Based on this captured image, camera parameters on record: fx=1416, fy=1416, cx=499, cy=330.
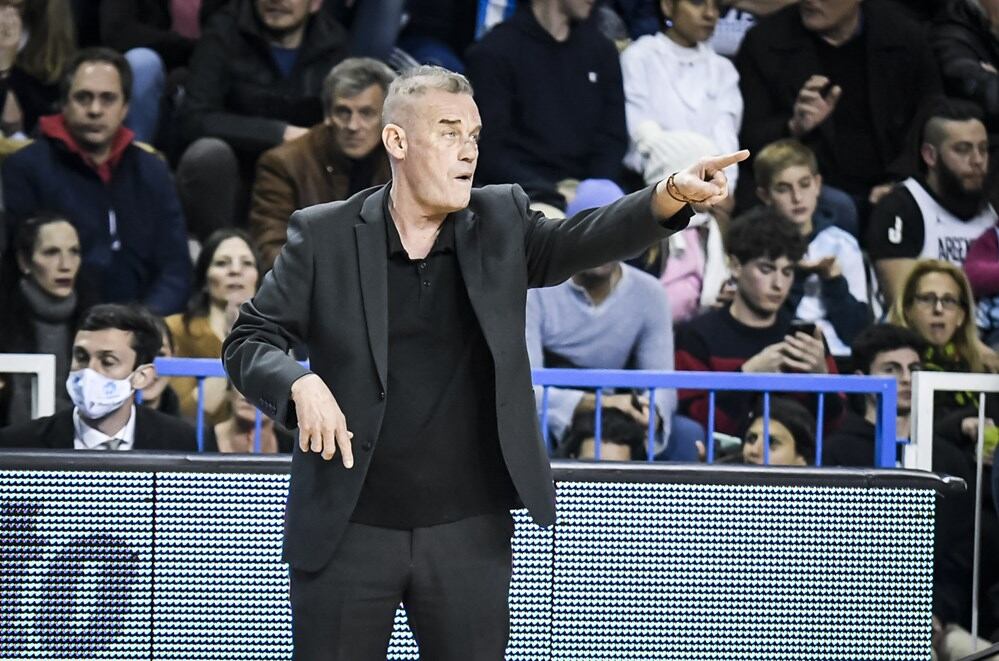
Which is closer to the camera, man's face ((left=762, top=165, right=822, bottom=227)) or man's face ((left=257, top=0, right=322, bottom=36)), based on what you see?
man's face ((left=257, top=0, right=322, bottom=36))

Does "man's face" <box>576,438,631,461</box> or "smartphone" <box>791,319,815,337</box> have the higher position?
→ "smartphone" <box>791,319,815,337</box>

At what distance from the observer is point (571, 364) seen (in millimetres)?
5770

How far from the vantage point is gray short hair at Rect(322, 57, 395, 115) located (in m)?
5.91

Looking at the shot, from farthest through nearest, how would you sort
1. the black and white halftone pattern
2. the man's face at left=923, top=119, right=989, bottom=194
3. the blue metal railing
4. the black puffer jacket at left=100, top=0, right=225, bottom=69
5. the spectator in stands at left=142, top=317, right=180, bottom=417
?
the man's face at left=923, top=119, right=989, bottom=194
the black puffer jacket at left=100, top=0, right=225, bottom=69
the spectator in stands at left=142, top=317, right=180, bottom=417
the blue metal railing
the black and white halftone pattern

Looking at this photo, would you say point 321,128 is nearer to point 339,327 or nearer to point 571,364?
point 571,364

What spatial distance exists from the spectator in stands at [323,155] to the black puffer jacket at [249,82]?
0.16 meters

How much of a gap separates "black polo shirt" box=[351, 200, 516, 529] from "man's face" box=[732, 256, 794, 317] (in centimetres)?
362

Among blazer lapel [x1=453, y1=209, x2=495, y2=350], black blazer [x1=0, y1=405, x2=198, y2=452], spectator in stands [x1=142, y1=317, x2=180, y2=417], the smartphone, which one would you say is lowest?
black blazer [x1=0, y1=405, x2=198, y2=452]

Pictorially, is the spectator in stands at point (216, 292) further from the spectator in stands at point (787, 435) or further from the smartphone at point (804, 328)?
the smartphone at point (804, 328)

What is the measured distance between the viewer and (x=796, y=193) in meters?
6.33

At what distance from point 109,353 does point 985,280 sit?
3860 mm

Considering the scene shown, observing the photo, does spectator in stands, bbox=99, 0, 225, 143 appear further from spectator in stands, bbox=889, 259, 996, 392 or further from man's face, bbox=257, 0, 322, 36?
spectator in stands, bbox=889, 259, 996, 392

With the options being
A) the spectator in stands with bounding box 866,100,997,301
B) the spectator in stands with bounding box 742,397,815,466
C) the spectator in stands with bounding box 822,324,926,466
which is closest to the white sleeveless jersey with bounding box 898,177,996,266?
the spectator in stands with bounding box 866,100,997,301

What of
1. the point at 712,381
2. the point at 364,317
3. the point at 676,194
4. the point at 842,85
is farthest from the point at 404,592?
the point at 842,85
